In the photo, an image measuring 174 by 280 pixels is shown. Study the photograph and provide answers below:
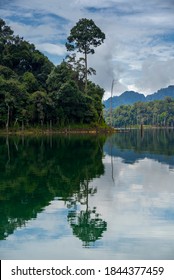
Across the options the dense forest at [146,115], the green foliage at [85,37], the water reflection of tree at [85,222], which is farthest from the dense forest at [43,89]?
the dense forest at [146,115]

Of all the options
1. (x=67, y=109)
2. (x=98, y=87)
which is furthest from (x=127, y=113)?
(x=67, y=109)

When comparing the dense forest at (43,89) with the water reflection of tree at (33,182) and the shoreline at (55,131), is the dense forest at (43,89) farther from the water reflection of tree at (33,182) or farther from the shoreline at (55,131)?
the water reflection of tree at (33,182)

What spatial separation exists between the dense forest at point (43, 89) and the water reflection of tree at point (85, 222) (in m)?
43.2

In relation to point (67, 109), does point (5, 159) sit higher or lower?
lower

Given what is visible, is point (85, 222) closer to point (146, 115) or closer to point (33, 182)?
point (33, 182)

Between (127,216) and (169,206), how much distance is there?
1.47 meters

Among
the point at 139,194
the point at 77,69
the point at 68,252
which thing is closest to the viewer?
the point at 68,252

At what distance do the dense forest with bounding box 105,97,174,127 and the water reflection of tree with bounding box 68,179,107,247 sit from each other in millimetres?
140974

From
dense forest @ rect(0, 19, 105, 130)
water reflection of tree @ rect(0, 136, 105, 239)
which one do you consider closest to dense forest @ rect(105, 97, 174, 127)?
dense forest @ rect(0, 19, 105, 130)

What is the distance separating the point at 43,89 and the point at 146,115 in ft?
321

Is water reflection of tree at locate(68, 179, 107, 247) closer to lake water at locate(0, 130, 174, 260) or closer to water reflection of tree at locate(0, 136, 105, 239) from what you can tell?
lake water at locate(0, 130, 174, 260)

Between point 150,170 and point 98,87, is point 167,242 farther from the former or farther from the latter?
point 98,87

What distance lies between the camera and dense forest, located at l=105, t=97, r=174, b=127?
152 meters
